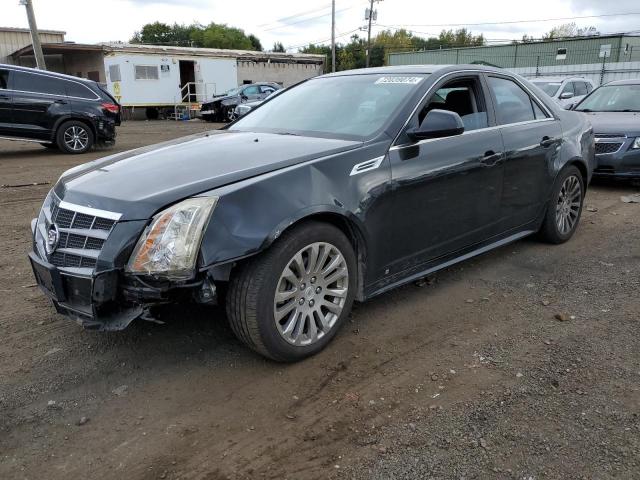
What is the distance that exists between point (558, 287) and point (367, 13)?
51.6 meters

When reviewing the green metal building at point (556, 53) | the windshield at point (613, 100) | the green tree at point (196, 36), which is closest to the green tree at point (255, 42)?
the green tree at point (196, 36)

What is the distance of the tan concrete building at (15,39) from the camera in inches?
1316

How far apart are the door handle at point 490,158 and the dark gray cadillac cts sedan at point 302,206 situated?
0.02 meters

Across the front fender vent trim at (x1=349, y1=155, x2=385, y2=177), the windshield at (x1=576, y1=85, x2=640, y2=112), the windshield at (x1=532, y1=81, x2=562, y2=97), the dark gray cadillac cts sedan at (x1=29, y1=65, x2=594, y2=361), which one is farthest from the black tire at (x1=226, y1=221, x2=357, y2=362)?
the windshield at (x1=532, y1=81, x2=562, y2=97)

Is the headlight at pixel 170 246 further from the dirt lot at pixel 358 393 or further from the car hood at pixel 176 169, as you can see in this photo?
the dirt lot at pixel 358 393

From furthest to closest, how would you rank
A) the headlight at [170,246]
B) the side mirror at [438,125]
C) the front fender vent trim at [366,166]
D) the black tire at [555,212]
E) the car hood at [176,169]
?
the black tire at [555,212]
the side mirror at [438,125]
the front fender vent trim at [366,166]
the car hood at [176,169]
the headlight at [170,246]

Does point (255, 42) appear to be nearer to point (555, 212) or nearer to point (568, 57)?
point (568, 57)

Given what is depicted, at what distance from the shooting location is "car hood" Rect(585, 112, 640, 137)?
304 inches

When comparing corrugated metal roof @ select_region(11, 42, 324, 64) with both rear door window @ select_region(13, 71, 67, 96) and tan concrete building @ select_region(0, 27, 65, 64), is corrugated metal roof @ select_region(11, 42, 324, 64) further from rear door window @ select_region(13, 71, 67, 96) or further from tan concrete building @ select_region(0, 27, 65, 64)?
rear door window @ select_region(13, 71, 67, 96)

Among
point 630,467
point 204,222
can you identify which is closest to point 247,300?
point 204,222

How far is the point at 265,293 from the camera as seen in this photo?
2885 millimetres

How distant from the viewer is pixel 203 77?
96.5 ft

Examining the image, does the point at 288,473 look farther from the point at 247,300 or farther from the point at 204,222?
the point at 204,222

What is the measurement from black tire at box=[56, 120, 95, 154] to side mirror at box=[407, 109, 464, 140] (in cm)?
1047
